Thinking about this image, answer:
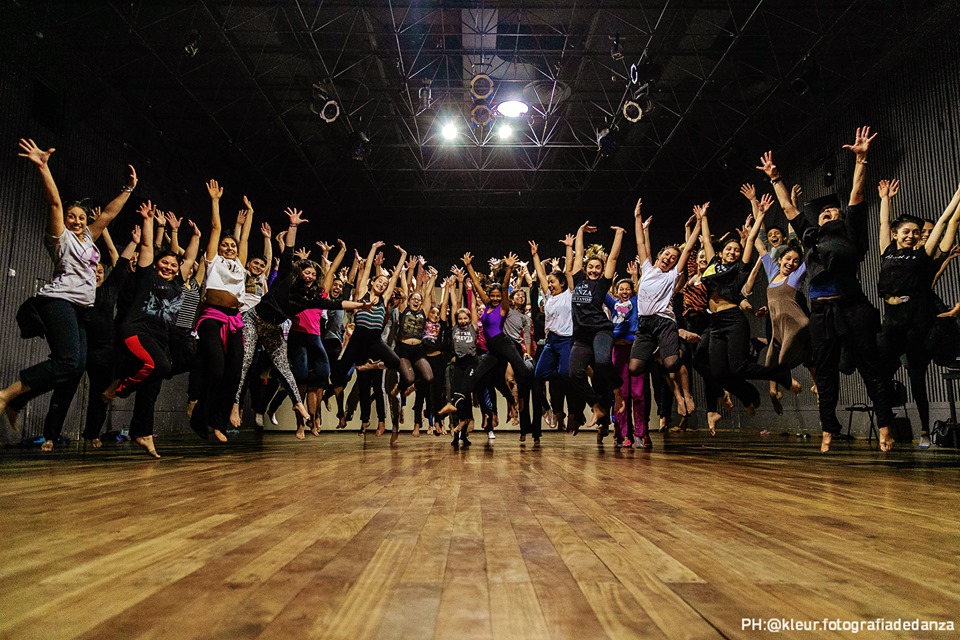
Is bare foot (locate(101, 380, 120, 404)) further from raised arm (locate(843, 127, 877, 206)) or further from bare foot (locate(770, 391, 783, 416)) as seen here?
bare foot (locate(770, 391, 783, 416))

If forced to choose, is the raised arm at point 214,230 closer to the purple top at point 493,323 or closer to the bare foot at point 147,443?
the bare foot at point 147,443

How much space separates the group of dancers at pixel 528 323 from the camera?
432 centimetres

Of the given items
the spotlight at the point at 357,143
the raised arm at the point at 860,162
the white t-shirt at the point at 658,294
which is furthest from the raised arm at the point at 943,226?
the spotlight at the point at 357,143

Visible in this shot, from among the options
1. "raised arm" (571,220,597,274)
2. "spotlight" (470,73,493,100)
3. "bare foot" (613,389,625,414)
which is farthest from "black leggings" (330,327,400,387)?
"spotlight" (470,73,493,100)

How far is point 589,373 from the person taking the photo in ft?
20.4

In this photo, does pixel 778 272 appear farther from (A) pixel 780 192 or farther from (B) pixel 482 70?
(B) pixel 482 70

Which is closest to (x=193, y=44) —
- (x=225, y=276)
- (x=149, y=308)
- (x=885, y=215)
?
(x=225, y=276)

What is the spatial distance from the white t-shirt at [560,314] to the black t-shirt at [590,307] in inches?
9.9

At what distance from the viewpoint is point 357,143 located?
38.4ft

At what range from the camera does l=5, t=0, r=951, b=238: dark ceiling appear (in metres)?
9.16

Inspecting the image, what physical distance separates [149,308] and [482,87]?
7100mm

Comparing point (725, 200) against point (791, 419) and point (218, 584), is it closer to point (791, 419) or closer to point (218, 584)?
point (791, 419)

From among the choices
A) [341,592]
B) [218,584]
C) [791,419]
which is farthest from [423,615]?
[791,419]

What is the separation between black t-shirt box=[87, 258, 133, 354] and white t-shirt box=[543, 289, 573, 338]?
3.71 meters
